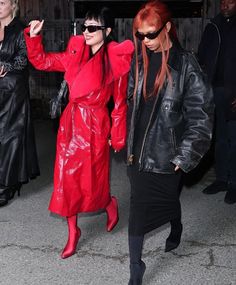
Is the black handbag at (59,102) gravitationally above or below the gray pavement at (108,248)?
above

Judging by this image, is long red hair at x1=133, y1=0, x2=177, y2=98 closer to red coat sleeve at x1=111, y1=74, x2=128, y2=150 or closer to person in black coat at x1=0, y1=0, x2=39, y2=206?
red coat sleeve at x1=111, y1=74, x2=128, y2=150

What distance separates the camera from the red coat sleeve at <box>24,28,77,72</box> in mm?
3813

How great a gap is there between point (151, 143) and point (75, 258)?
118 centimetres

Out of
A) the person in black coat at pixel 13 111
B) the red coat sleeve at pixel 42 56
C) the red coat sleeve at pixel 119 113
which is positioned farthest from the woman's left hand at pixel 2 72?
the red coat sleeve at pixel 119 113

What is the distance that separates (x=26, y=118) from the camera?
4.94m

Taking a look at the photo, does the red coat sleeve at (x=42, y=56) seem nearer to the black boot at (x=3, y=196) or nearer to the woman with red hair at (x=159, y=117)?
the woman with red hair at (x=159, y=117)

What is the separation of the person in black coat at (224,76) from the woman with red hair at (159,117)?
1.79 meters

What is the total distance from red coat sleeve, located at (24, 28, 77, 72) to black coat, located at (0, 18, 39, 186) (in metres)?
0.82

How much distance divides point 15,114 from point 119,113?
57.5 inches

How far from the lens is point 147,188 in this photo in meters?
3.32

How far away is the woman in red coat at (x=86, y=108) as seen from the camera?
147 inches

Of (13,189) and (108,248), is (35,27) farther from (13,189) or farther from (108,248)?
(13,189)

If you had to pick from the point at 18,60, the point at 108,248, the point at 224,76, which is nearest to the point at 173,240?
the point at 108,248

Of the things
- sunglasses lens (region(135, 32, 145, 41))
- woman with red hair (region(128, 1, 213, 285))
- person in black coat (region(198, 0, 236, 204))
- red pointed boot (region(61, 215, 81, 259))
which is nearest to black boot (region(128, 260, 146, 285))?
woman with red hair (region(128, 1, 213, 285))
